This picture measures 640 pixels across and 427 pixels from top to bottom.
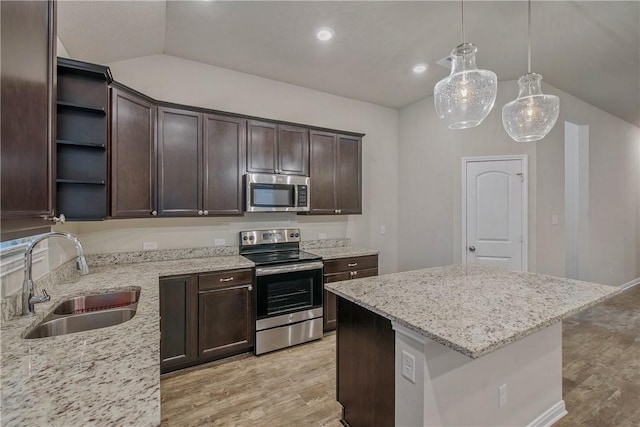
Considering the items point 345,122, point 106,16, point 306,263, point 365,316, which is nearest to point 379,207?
point 345,122

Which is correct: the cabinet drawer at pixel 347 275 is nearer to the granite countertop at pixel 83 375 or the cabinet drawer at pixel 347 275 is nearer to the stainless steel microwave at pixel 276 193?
the stainless steel microwave at pixel 276 193

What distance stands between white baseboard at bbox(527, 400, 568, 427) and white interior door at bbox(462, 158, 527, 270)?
1.93 m

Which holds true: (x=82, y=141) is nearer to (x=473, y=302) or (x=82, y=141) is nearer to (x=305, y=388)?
(x=305, y=388)

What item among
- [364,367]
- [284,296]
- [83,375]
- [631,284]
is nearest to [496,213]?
[284,296]

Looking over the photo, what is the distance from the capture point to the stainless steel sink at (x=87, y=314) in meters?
1.53

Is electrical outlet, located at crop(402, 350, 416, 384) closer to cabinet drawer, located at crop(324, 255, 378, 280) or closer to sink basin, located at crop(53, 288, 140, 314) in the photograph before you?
sink basin, located at crop(53, 288, 140, 314)

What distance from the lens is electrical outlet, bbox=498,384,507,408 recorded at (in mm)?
1715

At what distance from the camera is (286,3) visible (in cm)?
234

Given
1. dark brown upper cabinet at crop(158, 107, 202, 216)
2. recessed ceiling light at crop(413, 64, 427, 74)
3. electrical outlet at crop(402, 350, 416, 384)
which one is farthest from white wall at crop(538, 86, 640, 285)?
dark brown upper cabinet at crop(158, 107, 202, 216)

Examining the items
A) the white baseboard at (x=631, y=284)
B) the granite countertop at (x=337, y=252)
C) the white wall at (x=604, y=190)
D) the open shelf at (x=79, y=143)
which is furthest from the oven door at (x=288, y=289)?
the white baseboard at (x=631, y=284)

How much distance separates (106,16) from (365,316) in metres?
2.78

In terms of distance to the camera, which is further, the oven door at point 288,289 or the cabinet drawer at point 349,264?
the cabinet drawer at point 349,264

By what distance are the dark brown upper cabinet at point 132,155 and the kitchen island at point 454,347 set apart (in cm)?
186

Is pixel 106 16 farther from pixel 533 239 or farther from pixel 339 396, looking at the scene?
pixel 533 239
